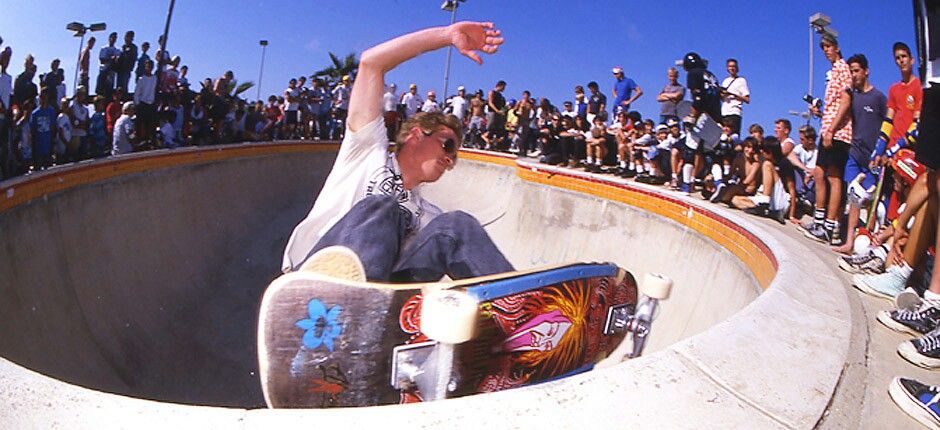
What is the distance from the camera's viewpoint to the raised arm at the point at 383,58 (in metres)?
2.64

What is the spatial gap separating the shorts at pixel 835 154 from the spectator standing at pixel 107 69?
439 inches

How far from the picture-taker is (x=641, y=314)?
2508 mm

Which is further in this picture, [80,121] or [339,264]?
[80,121]

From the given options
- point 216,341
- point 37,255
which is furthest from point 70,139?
point 37,255

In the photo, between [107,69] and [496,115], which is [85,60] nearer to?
[107,69]

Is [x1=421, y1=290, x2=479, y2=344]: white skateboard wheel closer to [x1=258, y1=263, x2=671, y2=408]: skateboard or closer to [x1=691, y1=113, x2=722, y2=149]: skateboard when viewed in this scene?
[x1=258, y1=263, x2=671, y2=408]: skateboard

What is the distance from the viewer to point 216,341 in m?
6.30

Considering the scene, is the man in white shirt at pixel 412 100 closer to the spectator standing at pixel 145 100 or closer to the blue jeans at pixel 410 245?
the spectator standing at pixel 145 100

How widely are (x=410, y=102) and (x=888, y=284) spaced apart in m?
15.3

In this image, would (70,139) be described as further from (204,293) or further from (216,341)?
(216,341)

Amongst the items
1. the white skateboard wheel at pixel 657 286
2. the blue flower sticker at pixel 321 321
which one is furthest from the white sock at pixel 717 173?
the blue flower sticker at pixel 321 321

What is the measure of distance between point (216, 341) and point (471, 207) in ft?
26.7

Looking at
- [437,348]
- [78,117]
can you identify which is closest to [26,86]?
[78,117]

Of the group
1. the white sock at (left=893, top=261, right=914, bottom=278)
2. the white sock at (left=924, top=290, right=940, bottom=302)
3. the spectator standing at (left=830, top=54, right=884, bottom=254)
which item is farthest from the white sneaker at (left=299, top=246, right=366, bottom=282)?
the spectator standing at (left=830, top=54, right=884, bottom=254)
